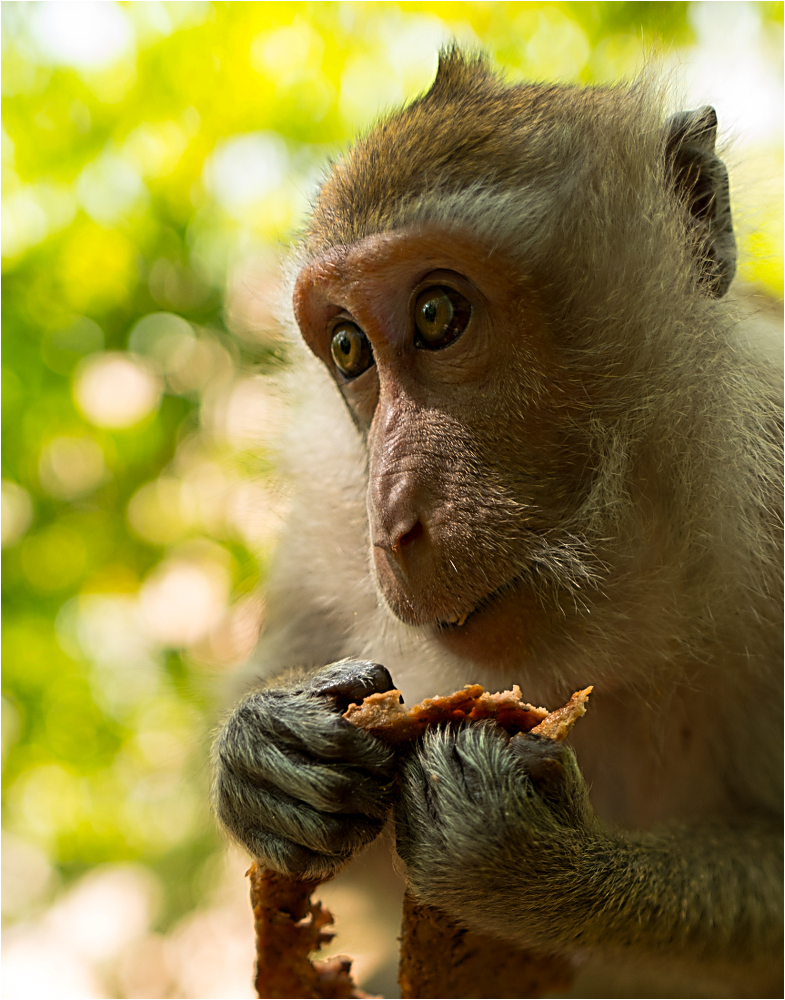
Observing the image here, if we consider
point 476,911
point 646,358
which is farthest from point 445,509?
point 476,911

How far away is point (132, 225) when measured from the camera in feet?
12.9

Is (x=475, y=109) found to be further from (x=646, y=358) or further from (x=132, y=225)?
(x=132, y=225)

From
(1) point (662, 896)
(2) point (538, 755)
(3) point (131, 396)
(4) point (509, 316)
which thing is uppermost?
(3) point (131, 396)

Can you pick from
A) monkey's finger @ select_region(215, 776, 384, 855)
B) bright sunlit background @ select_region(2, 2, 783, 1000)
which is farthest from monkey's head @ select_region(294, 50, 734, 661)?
bright sunlit background @ select_region(2, 2, 783, 1000)

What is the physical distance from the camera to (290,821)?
1.33 metres

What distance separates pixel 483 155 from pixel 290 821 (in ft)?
3.75

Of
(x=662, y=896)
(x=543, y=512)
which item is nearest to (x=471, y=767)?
(x=543, y=512)

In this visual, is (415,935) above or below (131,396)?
below

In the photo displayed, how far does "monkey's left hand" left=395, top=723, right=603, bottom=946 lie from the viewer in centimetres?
121

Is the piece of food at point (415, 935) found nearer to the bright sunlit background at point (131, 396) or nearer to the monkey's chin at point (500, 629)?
the monkey's chin at point (500, 629)

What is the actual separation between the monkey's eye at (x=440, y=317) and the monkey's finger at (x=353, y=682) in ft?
1.85

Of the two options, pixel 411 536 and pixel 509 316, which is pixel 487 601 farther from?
pixel 509 316

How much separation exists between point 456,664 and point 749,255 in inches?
41.7

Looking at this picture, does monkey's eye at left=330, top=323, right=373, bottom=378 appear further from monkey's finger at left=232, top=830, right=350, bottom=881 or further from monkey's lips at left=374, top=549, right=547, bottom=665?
monkey's finger at left=232, top=830, right=350, bottom=881
